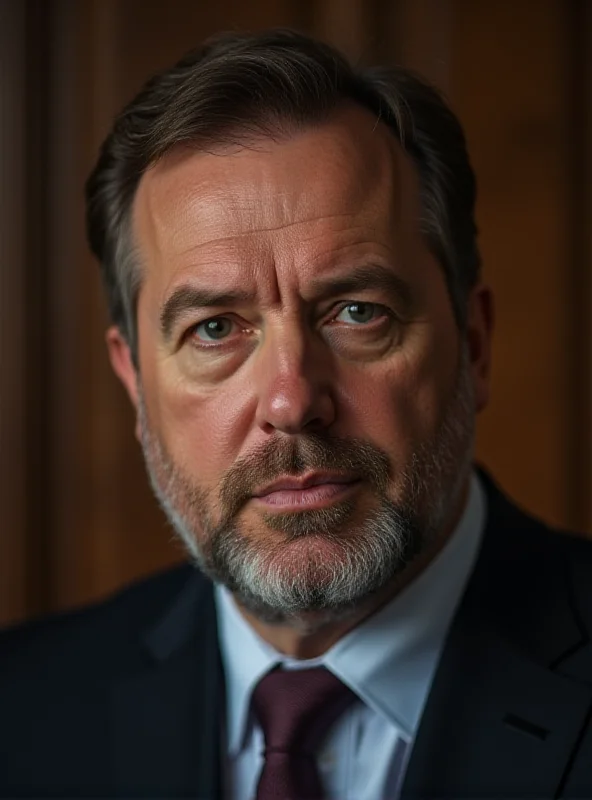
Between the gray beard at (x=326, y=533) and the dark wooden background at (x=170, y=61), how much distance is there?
74cm

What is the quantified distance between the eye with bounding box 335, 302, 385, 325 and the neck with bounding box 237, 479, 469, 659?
1.02ft

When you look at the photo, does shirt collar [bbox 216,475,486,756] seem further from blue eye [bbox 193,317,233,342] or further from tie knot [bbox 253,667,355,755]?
blue eye [bbox 193,317,233,342]

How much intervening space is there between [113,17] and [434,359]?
1.13 m

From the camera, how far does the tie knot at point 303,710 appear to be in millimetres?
1309

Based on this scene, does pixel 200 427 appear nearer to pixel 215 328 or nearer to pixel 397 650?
pixel 215 328

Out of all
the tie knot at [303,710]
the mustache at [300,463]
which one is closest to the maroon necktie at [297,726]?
the tie knot at [303,710]

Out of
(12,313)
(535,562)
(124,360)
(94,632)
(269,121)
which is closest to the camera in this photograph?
(269,121)

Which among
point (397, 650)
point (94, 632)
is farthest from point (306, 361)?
point (94, 632)

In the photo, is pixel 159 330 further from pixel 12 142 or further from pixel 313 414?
pixel 12 142

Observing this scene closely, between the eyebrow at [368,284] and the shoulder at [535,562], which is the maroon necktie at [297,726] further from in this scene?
the eyebrow at [368,284]

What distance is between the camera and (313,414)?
1.18 m

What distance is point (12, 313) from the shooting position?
6.63 ft

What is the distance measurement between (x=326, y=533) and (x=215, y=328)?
0.29 meters

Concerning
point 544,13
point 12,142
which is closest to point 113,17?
point 12,142
